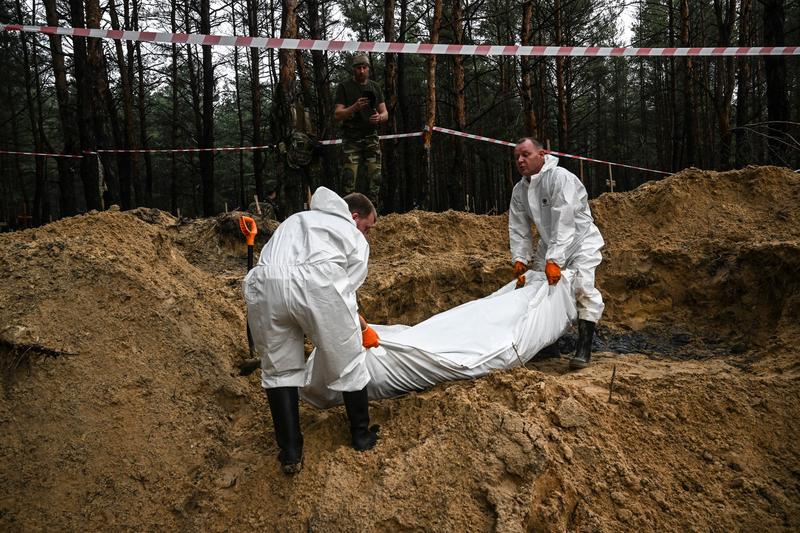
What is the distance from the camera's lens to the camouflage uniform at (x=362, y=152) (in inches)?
248

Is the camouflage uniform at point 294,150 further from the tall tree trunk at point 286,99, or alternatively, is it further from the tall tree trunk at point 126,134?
the tall tree trunk at point 126,134

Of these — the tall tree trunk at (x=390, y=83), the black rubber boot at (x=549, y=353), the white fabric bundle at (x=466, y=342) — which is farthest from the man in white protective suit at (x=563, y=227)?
the tall tree trunk at (x=390, y=83)

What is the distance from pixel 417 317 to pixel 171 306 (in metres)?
2.41

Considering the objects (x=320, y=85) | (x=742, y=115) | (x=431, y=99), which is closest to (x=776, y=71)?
(x=742, y=115)

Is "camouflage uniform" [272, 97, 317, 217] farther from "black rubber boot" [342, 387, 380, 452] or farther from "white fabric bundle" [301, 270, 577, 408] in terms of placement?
"black rubber boot" [342, 387, 380, 452]

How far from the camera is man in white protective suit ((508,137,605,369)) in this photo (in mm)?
3830

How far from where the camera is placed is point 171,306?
3.65m

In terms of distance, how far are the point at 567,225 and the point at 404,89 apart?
11664mm

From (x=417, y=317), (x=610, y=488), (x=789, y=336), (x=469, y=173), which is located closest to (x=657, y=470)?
(x=610, y=488)

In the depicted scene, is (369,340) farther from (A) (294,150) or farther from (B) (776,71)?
(B) (776,71)

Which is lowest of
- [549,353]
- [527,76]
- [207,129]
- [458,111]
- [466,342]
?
[549,353]

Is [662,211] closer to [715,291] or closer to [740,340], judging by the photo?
[715,291]

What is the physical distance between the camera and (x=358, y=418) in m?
2.61

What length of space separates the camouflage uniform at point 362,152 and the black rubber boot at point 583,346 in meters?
3.41
